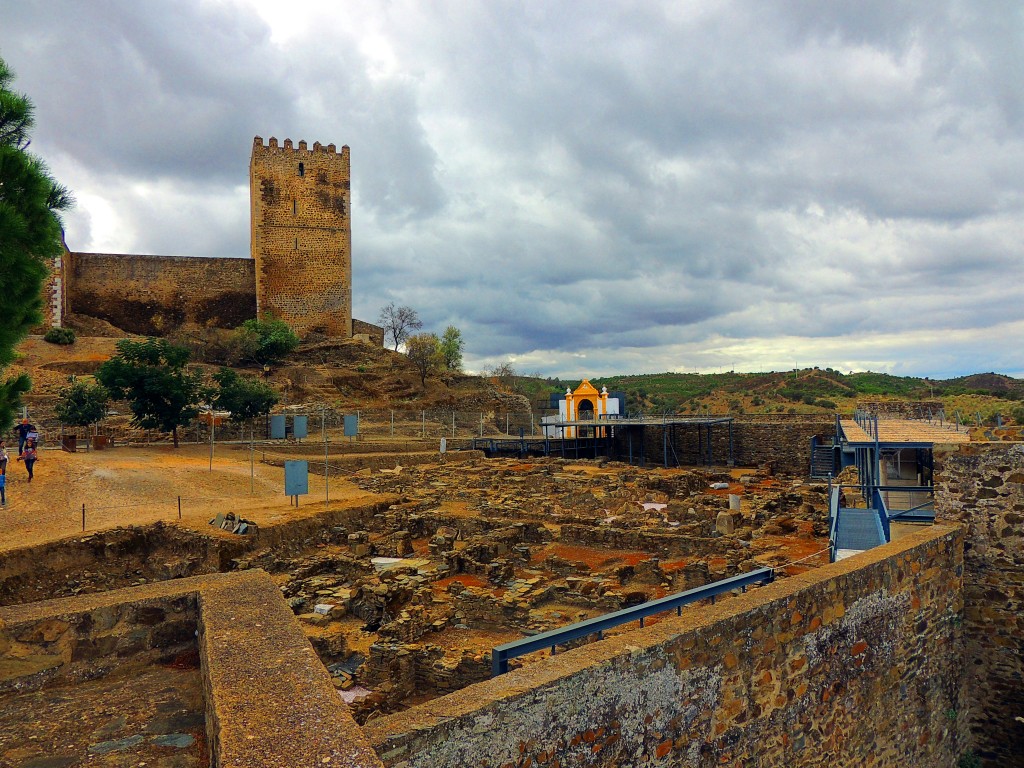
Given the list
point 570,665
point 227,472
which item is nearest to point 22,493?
point 227,472

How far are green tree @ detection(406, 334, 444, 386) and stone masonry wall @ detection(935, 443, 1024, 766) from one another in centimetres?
3850

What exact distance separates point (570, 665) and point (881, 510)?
7798 millimetres

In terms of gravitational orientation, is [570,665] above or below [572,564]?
above

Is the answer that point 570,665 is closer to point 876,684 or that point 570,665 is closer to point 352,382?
point 876,684

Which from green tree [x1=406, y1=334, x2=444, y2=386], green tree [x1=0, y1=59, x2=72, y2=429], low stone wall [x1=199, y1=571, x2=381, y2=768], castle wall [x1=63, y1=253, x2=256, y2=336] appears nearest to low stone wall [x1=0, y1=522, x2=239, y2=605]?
green tree [x1=0, y1=59, x2=72, y2=429]

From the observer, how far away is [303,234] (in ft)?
152

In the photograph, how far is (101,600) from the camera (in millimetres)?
4867

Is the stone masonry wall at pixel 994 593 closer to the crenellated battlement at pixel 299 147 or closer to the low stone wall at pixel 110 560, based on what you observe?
the low stone wall at pixel 110 560

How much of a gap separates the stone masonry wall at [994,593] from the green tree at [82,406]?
2713 centimetres

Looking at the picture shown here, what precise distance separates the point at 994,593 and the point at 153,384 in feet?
84.6

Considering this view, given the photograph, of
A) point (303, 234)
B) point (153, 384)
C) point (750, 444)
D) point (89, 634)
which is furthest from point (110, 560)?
point (303, 234)

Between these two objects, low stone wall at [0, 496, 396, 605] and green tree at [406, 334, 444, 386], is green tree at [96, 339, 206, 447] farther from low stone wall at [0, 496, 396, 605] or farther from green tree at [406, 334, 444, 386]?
green tree at [406, 334, 444, 386]

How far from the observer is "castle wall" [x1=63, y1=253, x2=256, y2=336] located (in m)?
44.4

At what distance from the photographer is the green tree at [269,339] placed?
1645 inches
